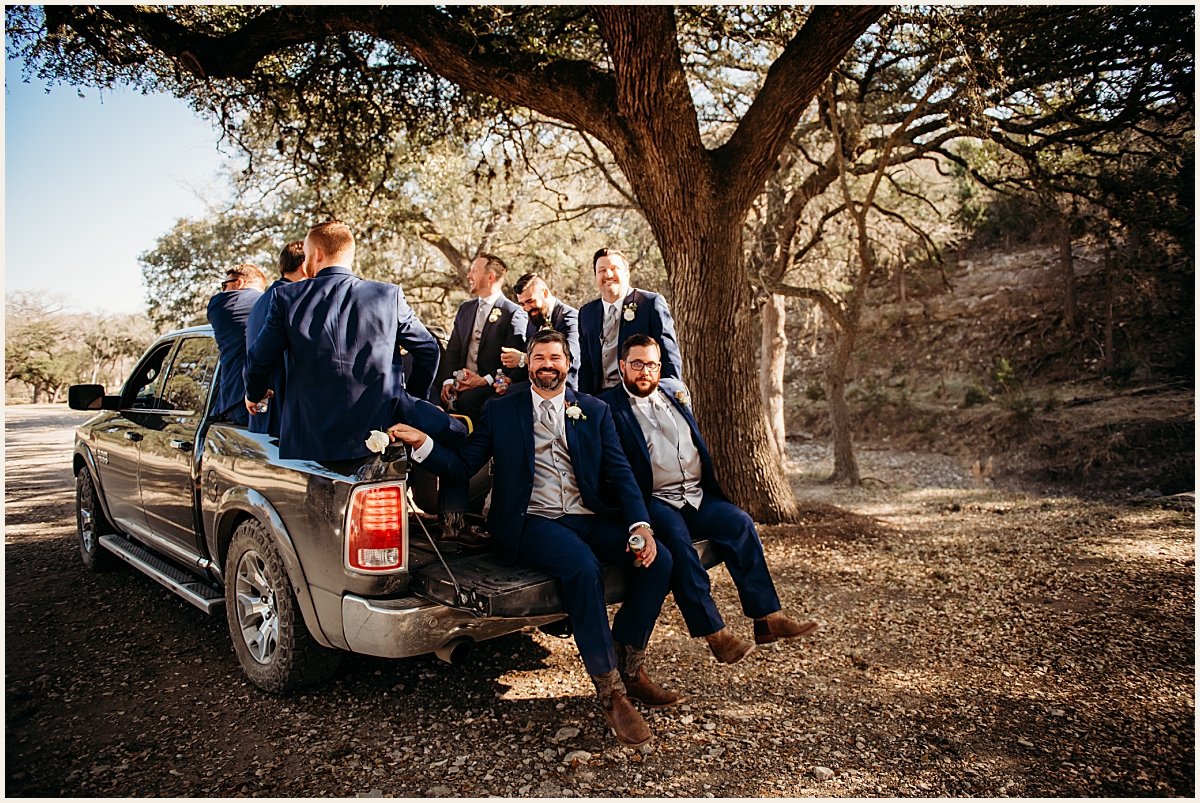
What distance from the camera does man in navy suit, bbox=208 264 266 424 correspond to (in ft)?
14.9

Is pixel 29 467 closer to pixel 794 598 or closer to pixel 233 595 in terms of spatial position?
pixel 233 595

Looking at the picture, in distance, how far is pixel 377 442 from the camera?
357 cm

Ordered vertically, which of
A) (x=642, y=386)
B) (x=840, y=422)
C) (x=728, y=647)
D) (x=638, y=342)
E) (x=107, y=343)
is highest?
(x=107, y=343)

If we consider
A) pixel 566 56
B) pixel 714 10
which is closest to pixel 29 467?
pixel 566 56

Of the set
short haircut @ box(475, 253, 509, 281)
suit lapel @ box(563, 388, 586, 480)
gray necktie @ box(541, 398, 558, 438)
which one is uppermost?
short haircut @ box(475, 253, 509, 281)

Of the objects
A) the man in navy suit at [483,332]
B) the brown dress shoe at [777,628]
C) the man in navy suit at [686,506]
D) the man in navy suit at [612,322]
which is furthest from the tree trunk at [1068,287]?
the brown dress shoe at [777,628]

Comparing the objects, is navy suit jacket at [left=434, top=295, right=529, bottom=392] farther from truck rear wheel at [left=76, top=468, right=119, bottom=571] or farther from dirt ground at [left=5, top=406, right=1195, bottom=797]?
truck rear wheel at [left=76, top=468, right=119, bottom=571]

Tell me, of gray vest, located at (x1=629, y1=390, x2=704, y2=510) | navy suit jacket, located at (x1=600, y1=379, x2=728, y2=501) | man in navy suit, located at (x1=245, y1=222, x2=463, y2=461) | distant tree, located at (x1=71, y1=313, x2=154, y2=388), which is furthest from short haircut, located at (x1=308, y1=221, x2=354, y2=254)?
distant tree, located at (x1=71, y1=313, x2=154, y2=388)

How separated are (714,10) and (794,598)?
7.26 metres

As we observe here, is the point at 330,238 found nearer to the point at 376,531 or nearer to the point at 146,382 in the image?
the point at 376,531

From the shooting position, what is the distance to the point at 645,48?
7.05 meters

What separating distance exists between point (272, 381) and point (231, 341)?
0.74m

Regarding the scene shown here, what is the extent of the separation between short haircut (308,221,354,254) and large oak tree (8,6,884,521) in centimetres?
400

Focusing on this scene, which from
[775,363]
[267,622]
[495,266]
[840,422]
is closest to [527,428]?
[267,622]
